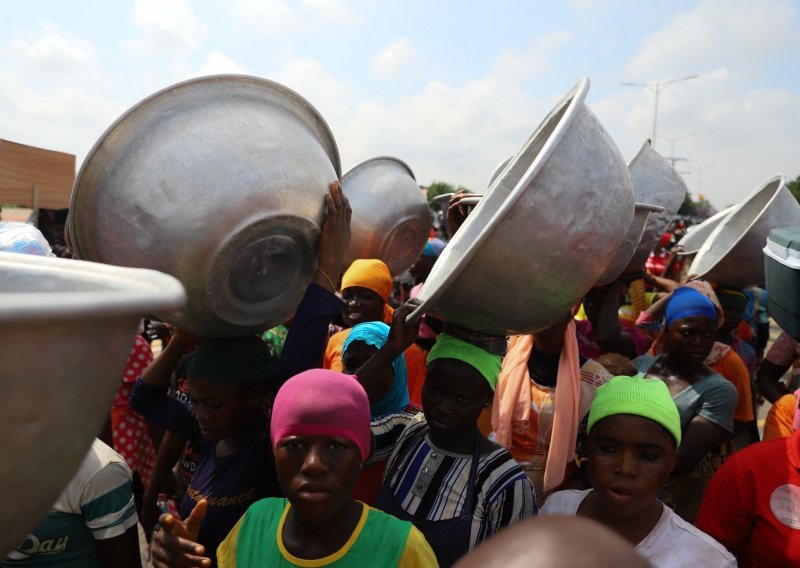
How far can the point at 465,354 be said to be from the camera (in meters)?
2.21

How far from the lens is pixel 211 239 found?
1.65 meters

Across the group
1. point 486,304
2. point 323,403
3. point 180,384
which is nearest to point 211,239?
point 323,403

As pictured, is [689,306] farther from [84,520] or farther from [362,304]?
[84,520]

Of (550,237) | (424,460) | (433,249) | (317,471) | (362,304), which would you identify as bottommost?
(433,249)

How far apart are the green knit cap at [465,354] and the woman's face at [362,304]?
1.67 meters

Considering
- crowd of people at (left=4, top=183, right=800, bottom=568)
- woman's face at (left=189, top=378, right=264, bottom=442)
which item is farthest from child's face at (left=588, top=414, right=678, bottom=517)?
woman's face at (left=189, top=378, right=264, bottom=442)

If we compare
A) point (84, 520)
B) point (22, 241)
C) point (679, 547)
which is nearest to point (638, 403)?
point (679, 547)

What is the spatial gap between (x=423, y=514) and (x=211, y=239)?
3.87 ft

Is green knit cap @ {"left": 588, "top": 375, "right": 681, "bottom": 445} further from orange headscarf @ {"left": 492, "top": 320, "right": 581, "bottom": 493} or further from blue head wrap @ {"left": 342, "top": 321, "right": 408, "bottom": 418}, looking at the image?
blue head wrap @ {"left": 342, "top": 321, "right": 408, "bottom": 418}

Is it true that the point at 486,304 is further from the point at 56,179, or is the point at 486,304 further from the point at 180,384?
the point at 56,179

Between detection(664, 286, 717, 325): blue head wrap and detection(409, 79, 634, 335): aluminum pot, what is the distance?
5.79 ft

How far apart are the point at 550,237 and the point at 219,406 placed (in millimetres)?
1469

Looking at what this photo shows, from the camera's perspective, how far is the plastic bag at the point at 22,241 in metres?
2.46

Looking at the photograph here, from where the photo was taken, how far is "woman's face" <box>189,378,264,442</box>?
2.32 metres
